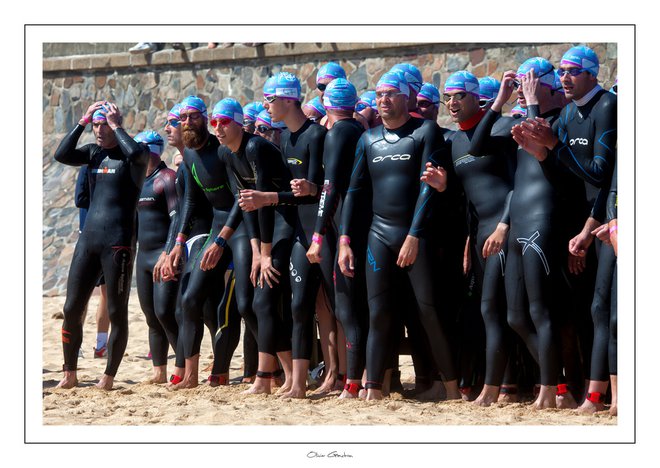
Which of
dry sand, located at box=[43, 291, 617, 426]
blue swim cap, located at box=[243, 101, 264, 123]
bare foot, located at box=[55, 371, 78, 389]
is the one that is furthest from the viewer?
blue swim cap, located at box=[243, 101, 264, 123]

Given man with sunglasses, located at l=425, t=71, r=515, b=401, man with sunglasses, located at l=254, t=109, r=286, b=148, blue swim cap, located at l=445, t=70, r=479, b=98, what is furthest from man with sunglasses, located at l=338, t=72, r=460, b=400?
man with sunglasses, located at l=254, t=109, r=286, b=148

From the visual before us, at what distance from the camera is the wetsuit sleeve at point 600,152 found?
301 inches

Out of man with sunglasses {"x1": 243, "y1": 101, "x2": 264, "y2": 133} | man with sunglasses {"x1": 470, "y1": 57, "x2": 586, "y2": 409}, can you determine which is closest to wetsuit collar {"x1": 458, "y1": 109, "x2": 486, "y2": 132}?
man with sunglasses {"x1": 470, "y1": 57, "x2": 586, "y2": 409}

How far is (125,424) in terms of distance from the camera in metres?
8.04

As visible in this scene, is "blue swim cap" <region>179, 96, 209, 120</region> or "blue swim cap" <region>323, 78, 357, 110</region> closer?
"blue swim cap" <region>323, 78, 357, 110</region>

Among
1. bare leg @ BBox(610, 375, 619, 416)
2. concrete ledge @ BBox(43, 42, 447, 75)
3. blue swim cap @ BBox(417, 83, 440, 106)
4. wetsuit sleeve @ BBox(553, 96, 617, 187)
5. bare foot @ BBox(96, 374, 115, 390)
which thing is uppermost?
concrete ledge @ BBox(43, 42, 447, 75)

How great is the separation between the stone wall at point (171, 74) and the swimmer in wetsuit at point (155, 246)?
7581 mm

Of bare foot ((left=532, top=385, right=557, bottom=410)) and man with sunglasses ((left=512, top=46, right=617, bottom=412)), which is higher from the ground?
man with sunglasses ((left=512, top=46, right=617, bottom=412))

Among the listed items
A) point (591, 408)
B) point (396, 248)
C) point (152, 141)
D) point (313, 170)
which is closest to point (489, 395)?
point (591, 408)

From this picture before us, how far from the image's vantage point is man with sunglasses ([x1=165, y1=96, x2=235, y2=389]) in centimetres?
945

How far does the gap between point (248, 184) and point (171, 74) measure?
11.9 metres

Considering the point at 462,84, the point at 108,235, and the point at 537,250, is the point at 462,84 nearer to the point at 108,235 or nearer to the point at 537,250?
the point at 537,250

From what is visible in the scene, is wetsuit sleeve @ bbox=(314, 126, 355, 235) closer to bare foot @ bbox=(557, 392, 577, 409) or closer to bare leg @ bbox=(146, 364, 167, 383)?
bare foot @ bbox=(557, 392, 577, 409)

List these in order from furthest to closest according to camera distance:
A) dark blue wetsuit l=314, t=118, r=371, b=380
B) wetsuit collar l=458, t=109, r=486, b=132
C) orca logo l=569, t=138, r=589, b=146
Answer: dark blue wetsuit l=314, t=118, r=371, b=380 → wetsuit collar l=458, t=109, r=486, b=132 → orca logo l=569, t=138, r=589, b=146
